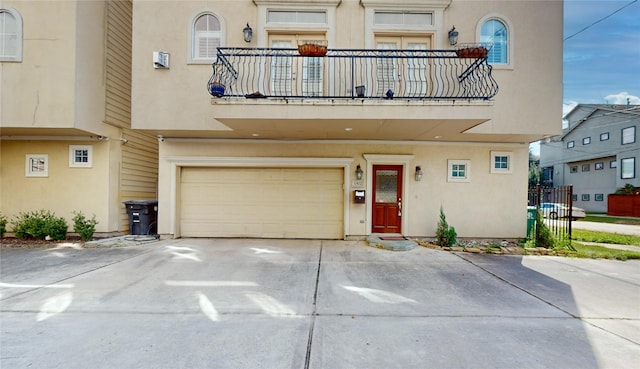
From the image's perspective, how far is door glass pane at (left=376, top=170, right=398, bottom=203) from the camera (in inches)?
320

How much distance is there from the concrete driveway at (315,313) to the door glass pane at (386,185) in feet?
7.81

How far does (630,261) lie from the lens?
636 centimetres

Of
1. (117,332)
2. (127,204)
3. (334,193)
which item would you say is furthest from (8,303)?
(334,193)

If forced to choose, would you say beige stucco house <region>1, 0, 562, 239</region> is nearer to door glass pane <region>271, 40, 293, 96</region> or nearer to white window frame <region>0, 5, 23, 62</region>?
door glass pane <region>271, 40, 293, 96</region>

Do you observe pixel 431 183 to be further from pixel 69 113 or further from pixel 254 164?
pixel 69 113

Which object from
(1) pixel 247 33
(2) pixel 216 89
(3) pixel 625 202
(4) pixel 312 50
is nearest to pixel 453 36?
(4) pixel 312 50

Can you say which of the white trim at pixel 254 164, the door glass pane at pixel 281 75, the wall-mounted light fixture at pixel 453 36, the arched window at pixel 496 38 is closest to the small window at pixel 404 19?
the wall-mounted light fixture at pixel 453 36

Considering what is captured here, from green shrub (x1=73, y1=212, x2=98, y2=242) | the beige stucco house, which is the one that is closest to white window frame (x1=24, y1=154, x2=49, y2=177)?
the beige stucco house

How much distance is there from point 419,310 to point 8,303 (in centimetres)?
534

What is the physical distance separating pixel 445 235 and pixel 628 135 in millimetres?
21863

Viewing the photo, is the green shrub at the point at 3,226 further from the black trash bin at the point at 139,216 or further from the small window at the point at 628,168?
the small window at the point at 628,168

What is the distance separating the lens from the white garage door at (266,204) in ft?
26.9

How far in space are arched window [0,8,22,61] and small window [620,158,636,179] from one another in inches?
1194

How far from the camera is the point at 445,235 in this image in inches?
291
